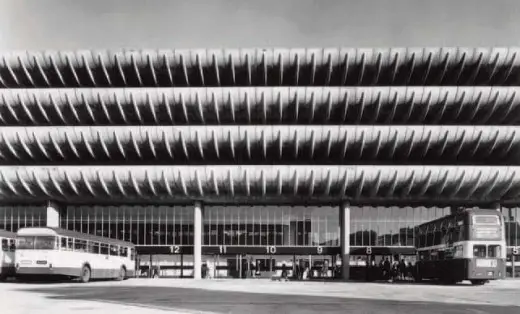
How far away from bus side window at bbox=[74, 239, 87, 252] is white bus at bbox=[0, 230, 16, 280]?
11.5ft

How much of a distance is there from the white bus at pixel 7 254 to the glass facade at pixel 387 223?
27.6m

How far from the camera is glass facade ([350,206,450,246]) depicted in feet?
178

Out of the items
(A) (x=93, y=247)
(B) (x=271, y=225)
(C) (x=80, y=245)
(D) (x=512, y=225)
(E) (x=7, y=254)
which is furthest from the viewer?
(D) (x=512, y=225)

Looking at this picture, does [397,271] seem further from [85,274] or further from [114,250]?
[85,274]

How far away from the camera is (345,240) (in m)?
52.0

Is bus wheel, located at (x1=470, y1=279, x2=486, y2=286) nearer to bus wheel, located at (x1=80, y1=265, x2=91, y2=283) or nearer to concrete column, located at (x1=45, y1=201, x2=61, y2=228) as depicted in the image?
bus wheel, located at (x1=80, y1=265, x2=91, y2=283)

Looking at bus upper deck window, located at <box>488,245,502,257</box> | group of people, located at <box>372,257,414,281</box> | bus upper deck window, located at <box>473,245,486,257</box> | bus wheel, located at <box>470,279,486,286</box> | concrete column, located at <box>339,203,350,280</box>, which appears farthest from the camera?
concrete column, located at <box>339,203,350,280</box>

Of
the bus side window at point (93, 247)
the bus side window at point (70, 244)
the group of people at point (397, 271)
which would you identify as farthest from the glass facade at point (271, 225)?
the bus side window at point (70, 244)

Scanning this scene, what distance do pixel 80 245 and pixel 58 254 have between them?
89.7 inches

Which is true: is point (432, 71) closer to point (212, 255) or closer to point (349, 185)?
point (349, 185)

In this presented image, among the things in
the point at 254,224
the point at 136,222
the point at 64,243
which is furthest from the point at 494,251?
the point at 136,222

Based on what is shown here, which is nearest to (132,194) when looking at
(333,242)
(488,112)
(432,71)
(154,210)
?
(154,210)

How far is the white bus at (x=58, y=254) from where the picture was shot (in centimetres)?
3269

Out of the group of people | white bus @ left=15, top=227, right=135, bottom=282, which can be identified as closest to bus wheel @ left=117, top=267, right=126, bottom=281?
white bus @ left=15, top=227, right=135, bottom=282
